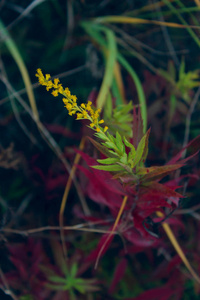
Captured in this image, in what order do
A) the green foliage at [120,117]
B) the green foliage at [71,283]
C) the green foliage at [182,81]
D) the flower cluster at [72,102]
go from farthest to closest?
the green foliage at [182,81], the green foliage at [71,283], the green foliage at [120,117], the flower cluster at [72,102]

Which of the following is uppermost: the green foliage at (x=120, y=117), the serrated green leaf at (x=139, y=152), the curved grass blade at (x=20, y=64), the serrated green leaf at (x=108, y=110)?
the curved grass blade at (x=20, y=64)

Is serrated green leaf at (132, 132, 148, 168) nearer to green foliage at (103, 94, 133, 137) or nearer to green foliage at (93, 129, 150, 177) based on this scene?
green foliage at (93, 129, 150, 177)

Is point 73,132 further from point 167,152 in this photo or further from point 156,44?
point 156,44

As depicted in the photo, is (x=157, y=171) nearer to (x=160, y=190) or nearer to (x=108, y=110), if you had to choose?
(x=160, y=190)

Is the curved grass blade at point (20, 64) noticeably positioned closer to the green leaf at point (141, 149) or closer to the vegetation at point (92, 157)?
the vegetation at point (92, 157)

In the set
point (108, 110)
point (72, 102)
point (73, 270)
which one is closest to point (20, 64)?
point (108, 110)

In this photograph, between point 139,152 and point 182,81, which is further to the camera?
point 182,81

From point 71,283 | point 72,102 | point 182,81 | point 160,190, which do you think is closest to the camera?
point 72,102

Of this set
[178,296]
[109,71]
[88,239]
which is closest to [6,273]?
[88,239]

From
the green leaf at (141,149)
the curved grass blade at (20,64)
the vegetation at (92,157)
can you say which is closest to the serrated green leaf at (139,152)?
the green leaf at (141,149)

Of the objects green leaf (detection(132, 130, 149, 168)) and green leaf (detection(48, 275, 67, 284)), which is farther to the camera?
green leaf (detection(48, 275, 67, 284))

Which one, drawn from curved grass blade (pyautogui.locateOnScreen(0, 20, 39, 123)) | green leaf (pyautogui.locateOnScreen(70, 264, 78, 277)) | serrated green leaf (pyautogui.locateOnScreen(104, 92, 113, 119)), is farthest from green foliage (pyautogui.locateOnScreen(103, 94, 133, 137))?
green leaf (pyautogui.locateOnScreen(70, 264, 78, 277))

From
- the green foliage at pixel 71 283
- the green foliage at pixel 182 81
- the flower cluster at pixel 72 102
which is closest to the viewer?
the flower cluster at pixel 72 102

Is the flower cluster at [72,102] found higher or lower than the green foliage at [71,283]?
higher
